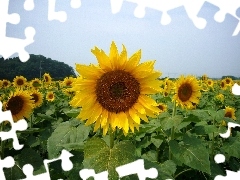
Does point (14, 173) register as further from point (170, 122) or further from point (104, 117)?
point (170, 122)

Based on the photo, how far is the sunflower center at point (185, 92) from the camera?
4.25m

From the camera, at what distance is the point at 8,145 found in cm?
293

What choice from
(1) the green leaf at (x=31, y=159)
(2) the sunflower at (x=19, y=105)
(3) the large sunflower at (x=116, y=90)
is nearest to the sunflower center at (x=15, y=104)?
(2) the sunflower at (x=19, y=105)

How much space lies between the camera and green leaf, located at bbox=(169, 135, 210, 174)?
286 centimetres

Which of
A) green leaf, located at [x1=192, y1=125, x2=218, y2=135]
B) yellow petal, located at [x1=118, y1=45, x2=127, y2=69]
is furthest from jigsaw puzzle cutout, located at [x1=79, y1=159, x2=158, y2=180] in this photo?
green leaf, located at [x1=192, y1=125, x2=218, y2=135]

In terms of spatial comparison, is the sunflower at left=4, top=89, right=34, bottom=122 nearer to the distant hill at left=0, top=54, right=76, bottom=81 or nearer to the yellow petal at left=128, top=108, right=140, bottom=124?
the yellow petal at left=128, top=108, right=140, bottom=124

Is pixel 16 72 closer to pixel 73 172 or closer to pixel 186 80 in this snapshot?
pixel 186 80

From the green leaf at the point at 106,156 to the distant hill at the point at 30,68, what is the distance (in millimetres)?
10216

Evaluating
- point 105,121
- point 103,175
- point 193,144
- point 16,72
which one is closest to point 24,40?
point 105,121

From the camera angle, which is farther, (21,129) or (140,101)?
(21,129)

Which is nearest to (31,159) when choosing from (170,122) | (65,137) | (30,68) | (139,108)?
(65,137)

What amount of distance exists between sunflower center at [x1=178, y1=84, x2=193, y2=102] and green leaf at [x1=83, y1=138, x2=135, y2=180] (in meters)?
2.28

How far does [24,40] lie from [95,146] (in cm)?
113

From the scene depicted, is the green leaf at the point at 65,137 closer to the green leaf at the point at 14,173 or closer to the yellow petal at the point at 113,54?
the green leaf at the point at 14,173
